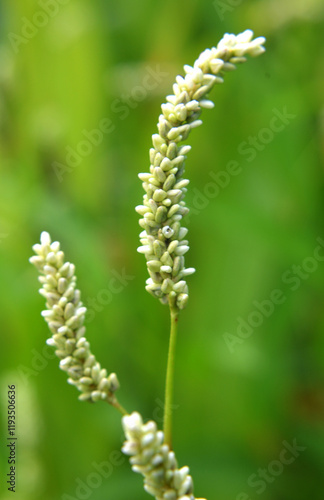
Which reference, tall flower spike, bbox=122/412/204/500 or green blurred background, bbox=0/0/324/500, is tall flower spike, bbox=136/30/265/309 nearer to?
tall flower spike, bbox=122/412/204/500

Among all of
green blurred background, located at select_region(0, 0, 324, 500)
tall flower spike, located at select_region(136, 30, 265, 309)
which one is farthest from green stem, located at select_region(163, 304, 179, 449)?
green blurred background, located at select_region(0, 0, 324, 500)

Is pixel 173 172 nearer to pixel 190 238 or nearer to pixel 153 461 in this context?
pixel 153 461

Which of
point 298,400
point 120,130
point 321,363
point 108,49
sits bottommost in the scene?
point 298,400

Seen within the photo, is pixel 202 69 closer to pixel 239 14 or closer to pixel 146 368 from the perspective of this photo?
pixel 146 368

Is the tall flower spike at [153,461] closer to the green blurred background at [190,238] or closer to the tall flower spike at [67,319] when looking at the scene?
the tall flower spike at [67,319]

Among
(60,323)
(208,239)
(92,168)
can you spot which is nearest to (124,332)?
(208,239)

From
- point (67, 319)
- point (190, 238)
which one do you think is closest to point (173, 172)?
point (67, 319)

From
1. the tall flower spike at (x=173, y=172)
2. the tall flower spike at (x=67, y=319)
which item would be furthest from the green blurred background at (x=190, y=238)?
the tall flower spike at (x=173, y=172)
